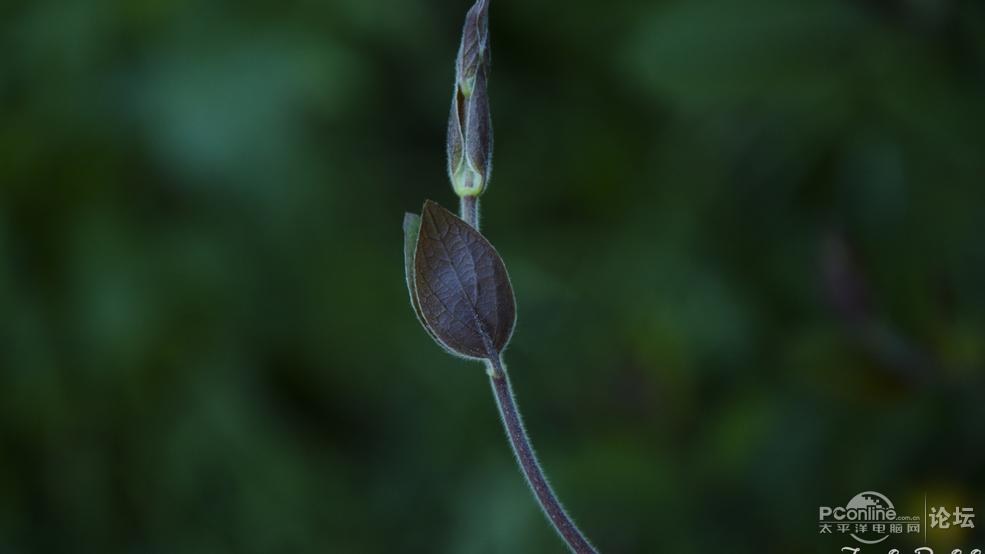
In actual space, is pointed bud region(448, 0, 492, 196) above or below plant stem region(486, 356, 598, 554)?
above

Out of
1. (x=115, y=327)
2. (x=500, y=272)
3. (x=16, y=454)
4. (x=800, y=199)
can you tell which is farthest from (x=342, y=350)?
(x=500, y=272)

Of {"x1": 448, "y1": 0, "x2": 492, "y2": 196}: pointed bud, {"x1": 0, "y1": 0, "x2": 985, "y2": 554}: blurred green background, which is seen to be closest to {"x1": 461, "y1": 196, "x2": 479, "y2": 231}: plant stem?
{"x1": 448, "y1": 0, "x2": 492, "y2": 196}: pointed bud

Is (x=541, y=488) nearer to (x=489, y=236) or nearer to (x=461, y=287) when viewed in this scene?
(x=461, y=287)

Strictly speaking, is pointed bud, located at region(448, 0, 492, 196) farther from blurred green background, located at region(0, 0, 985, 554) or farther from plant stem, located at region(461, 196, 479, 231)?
blurred green background, located at region(0, 0, 985, 554)

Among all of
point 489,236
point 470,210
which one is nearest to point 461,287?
point 470,210

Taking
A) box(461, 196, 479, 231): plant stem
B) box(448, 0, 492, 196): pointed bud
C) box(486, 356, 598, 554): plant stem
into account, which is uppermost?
box(448, 0, 492, 196): pointed bud

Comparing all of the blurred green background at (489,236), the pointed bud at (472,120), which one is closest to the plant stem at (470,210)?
the pointed bud at (472,120)
